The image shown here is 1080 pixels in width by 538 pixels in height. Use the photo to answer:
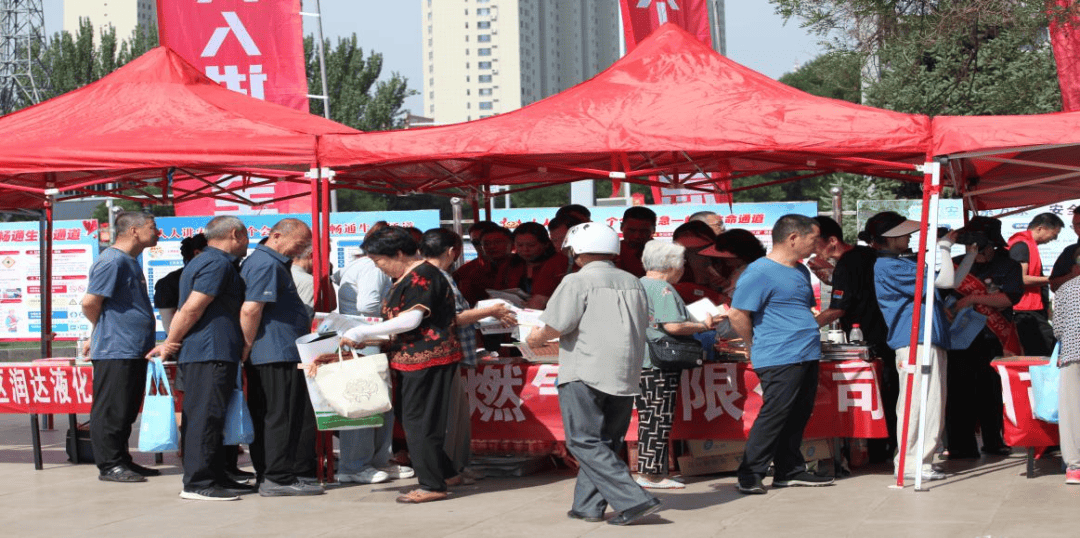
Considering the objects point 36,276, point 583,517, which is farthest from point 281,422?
point 36,276

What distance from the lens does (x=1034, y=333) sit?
9.20 m

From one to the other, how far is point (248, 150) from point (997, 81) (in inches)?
462

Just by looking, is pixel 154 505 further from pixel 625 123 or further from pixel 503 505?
pixel 625 123

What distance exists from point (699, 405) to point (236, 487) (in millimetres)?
2824

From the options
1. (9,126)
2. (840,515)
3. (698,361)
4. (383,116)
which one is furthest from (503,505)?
(383,116)

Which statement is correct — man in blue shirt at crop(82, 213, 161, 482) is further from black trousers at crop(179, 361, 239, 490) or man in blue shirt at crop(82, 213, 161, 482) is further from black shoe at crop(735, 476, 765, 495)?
black shoe at crop(735, 476, 765, 495)

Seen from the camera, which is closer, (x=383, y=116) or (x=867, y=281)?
(x=867, y=281)

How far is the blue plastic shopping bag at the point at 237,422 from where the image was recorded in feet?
23.5

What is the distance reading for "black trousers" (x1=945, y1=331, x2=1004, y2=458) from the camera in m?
8.17

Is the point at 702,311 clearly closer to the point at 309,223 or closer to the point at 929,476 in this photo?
the point at 929,476

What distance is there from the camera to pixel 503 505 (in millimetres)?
6883

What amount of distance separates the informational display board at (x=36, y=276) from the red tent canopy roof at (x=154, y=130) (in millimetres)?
4943

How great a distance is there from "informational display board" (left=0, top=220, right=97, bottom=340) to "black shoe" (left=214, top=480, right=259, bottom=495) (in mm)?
7216

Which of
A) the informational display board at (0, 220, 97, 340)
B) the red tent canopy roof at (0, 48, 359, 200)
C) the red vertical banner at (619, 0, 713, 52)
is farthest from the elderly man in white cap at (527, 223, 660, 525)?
the informational display board at (0, 220, 97, 340)
